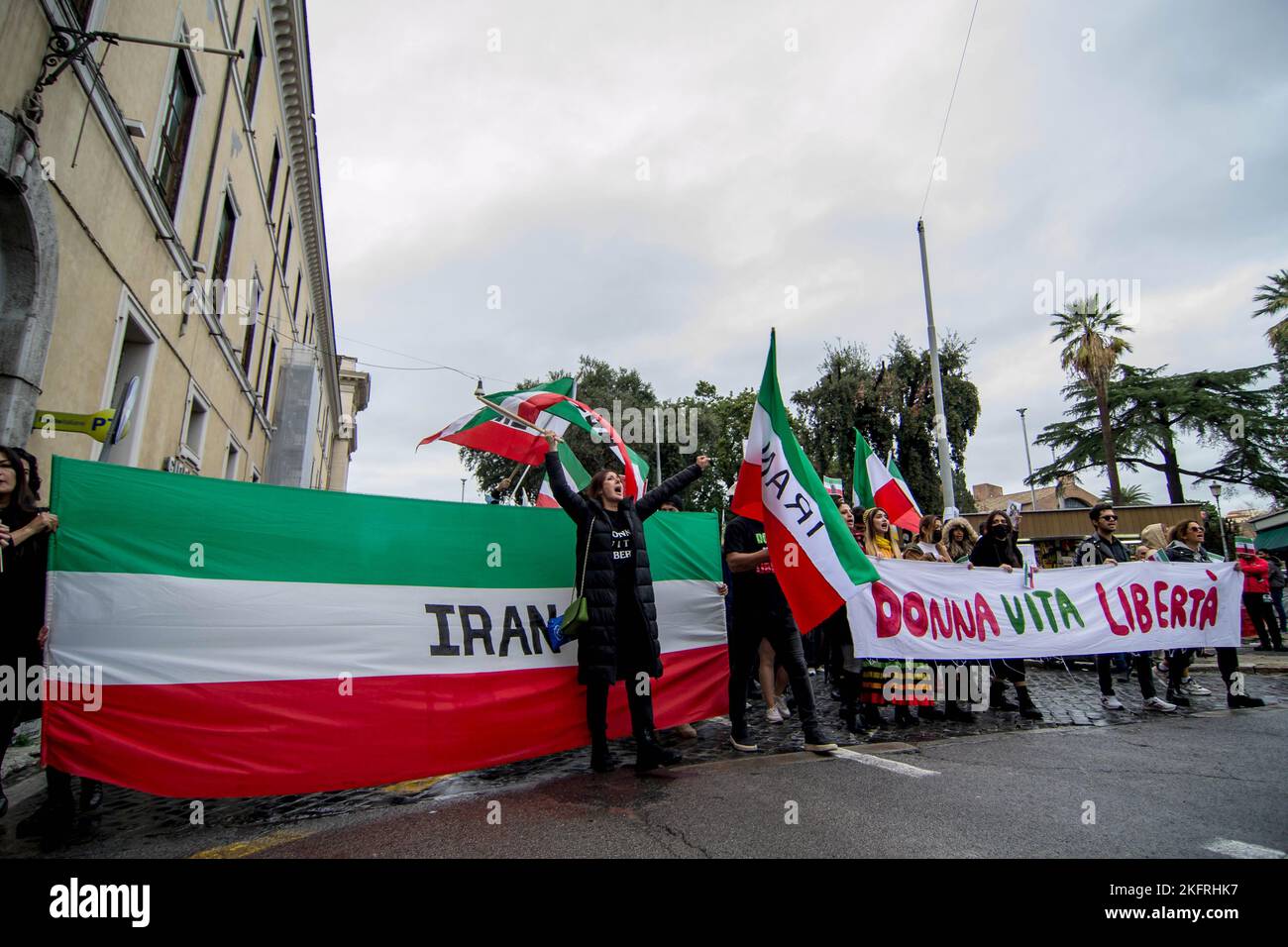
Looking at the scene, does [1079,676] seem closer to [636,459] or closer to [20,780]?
[636,459]

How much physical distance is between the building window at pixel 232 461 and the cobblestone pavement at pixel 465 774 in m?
10.1

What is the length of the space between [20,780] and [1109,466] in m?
42.7

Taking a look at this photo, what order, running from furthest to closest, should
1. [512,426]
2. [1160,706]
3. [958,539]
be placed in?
1. [958,539]
2. [1160,706]
3. [512,426]

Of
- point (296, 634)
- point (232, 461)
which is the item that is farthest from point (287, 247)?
point (296, 634)

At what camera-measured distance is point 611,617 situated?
4.41 metres

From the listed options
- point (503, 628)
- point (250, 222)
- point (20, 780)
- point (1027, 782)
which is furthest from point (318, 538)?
point (250, 222)

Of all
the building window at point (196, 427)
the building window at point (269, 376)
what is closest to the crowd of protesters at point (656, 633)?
the building window at point (196, 427)

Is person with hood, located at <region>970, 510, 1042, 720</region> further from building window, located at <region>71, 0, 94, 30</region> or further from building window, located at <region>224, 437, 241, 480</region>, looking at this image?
building window, located at <region>224, 437, 241, 480</region>

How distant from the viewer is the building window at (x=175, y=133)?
929 centimetres

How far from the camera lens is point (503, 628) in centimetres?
452

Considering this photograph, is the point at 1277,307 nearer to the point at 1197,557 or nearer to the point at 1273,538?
the point at 1273,538

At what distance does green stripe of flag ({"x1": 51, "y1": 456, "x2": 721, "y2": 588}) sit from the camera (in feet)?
11.1

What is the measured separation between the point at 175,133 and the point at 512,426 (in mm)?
8004
